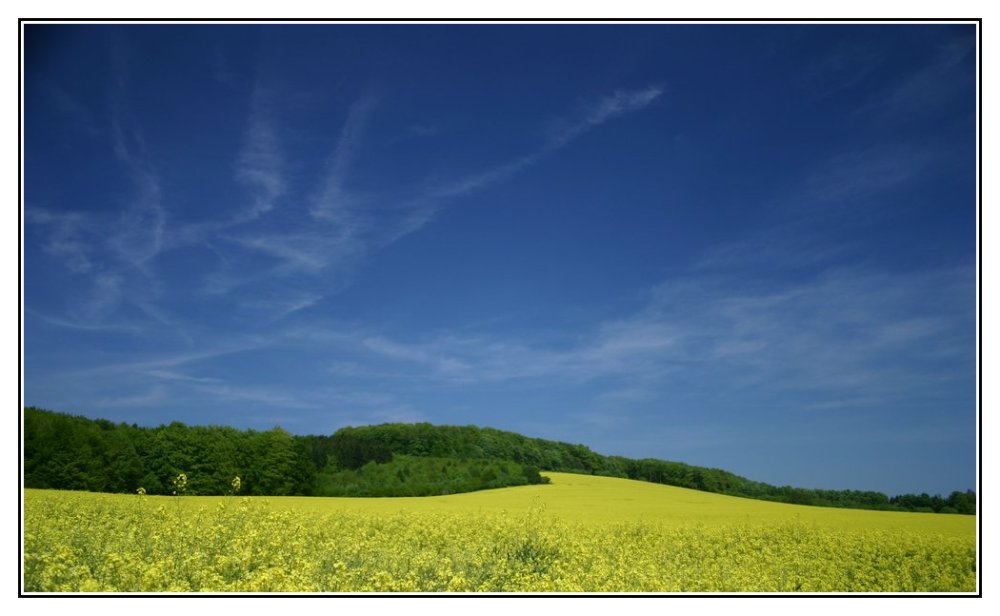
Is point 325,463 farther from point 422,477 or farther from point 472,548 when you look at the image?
point 472,548

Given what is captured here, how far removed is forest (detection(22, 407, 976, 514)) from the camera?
1111 cm

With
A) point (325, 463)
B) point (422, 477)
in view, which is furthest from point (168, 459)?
point (422, 477)

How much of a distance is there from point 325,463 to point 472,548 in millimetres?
5002

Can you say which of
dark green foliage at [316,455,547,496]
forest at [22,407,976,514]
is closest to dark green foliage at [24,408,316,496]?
forest at [22,407,976,514]

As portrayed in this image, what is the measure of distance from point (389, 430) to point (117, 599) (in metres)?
7.33

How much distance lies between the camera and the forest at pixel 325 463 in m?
11.1

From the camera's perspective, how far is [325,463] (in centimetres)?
1241

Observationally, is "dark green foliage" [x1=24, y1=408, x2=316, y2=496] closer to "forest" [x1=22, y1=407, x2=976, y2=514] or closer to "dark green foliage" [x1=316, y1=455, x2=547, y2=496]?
"forest" [x1=22, y1=407, x2=976, y2=514]

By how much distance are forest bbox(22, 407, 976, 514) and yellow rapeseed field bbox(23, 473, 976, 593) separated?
79 centimetres

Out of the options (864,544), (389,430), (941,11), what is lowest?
(864,544)

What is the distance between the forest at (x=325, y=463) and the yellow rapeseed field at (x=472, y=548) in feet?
2.60

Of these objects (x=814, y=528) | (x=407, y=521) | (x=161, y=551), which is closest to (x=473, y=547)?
(x=407, y=521)

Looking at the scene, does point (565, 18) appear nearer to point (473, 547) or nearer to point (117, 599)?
point (473, 547)

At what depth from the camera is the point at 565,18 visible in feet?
25.8
